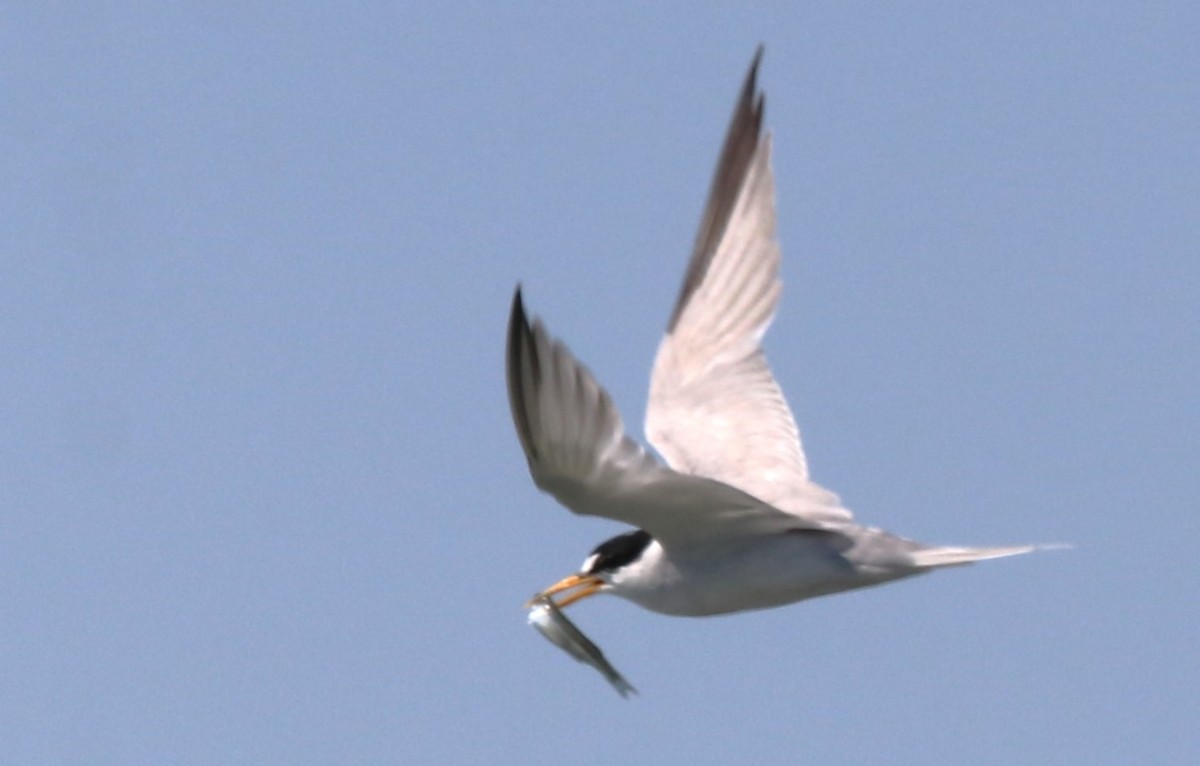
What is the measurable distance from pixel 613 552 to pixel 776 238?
312 centimetres

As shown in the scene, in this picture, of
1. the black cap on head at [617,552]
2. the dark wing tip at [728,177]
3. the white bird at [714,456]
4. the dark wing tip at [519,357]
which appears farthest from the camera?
the dark wing tip at [728,177]

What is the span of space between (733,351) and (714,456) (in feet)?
3.86

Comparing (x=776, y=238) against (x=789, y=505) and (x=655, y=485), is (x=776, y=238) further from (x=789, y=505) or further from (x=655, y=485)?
(x=655, y=485)

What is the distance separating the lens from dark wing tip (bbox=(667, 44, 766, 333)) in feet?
42.4

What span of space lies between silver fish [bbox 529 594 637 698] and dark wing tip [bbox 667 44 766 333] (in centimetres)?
310

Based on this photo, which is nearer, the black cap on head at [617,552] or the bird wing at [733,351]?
the black cap on head at [617,552]

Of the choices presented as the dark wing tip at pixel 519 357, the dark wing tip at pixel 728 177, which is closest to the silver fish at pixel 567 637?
the dark wing tip at pixel 519 357

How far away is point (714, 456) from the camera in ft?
37.4

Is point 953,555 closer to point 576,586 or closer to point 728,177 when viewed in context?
point 576,586

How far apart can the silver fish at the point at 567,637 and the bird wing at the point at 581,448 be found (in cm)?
88

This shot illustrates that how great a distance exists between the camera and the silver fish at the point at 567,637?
1027 centimetres

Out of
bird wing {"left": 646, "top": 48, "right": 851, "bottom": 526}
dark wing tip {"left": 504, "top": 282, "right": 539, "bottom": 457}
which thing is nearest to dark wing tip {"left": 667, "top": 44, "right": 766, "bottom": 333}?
bird wing {"left": 646, "top": 48, "right": 851, "bottom": 526}

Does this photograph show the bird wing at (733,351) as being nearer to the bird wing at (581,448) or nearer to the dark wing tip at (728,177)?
the dark wing tip at (728,177)

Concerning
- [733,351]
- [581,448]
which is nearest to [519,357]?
[581,448]
